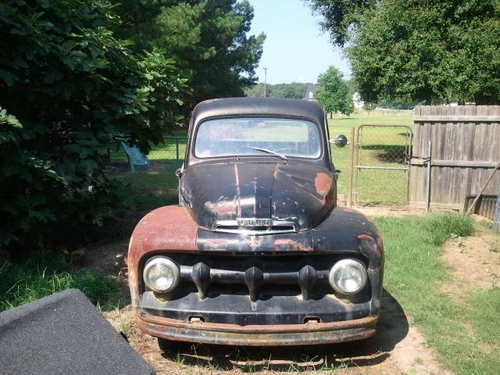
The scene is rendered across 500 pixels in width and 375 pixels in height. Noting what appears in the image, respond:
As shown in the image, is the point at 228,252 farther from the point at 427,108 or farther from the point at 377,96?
the point at 377,96

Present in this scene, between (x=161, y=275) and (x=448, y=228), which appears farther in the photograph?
(x=448, y=228)

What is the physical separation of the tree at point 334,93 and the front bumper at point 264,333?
232ft

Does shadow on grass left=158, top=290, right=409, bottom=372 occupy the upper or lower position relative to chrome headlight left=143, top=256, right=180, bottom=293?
lower

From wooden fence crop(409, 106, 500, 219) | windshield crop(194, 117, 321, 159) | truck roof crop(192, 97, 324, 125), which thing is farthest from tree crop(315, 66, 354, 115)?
windshield crop(194, 117, 321, 159)

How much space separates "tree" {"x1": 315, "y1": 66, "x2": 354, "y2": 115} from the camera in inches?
2884

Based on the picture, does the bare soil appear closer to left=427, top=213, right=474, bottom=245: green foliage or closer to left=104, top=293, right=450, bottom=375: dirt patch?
left=104, top=293, right=450, bottom=375: dirt patch

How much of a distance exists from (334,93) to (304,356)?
243 feet

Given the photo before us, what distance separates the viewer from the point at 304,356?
3.62 metres

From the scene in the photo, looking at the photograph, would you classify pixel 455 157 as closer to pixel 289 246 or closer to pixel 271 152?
pixel 271 152


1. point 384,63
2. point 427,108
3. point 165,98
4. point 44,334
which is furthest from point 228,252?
point 384,63

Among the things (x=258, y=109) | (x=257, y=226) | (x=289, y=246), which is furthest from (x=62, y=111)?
(x=289, y=246)

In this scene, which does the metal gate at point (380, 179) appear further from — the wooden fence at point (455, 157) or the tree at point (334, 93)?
the tree at point (334, 93)

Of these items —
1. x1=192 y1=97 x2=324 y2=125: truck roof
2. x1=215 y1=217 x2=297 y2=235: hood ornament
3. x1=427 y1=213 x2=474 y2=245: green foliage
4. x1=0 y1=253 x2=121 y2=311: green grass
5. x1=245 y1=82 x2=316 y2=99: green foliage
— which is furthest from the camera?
x1=245 y1=82 x2=316 y2=99: green foliage

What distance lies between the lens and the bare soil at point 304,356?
11.2 feet
